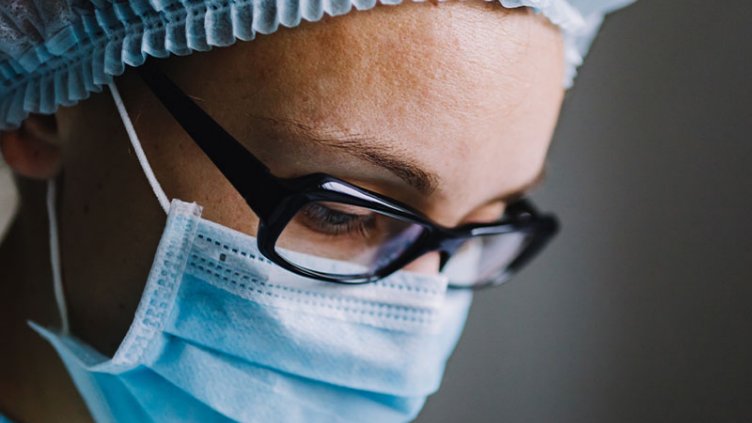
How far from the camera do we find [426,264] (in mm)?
882

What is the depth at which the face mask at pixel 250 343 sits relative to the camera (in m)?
0.79

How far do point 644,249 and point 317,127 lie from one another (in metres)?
0.94

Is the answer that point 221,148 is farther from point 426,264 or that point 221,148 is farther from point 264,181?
point 426,264

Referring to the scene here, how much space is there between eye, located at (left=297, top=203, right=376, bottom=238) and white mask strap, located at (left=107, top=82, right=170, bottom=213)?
0.15m

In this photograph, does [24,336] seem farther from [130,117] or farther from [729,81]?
[729,81]

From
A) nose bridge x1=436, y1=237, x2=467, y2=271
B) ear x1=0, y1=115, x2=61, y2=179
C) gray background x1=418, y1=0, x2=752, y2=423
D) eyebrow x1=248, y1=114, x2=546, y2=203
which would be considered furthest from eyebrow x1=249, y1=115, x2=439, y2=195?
gray background x1=418, y1=0, x2=752, y2=423

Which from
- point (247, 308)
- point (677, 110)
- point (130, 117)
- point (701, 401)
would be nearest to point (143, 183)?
point (130, 117)

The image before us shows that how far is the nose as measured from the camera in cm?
88

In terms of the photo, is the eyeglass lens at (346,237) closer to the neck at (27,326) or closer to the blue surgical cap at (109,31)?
the blue surgical cap at (109,31)

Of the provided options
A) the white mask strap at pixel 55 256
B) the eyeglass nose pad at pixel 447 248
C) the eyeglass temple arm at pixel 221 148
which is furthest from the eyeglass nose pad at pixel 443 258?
the white mask strap at pixel 55 256

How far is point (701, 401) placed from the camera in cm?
139

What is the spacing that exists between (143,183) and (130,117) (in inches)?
2.9

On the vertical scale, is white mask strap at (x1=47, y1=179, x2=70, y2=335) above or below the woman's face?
below

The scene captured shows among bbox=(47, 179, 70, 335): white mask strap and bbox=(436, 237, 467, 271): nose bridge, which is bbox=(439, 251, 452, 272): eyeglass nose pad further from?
bbox=(47, 179, 70, 335): white mask strap
